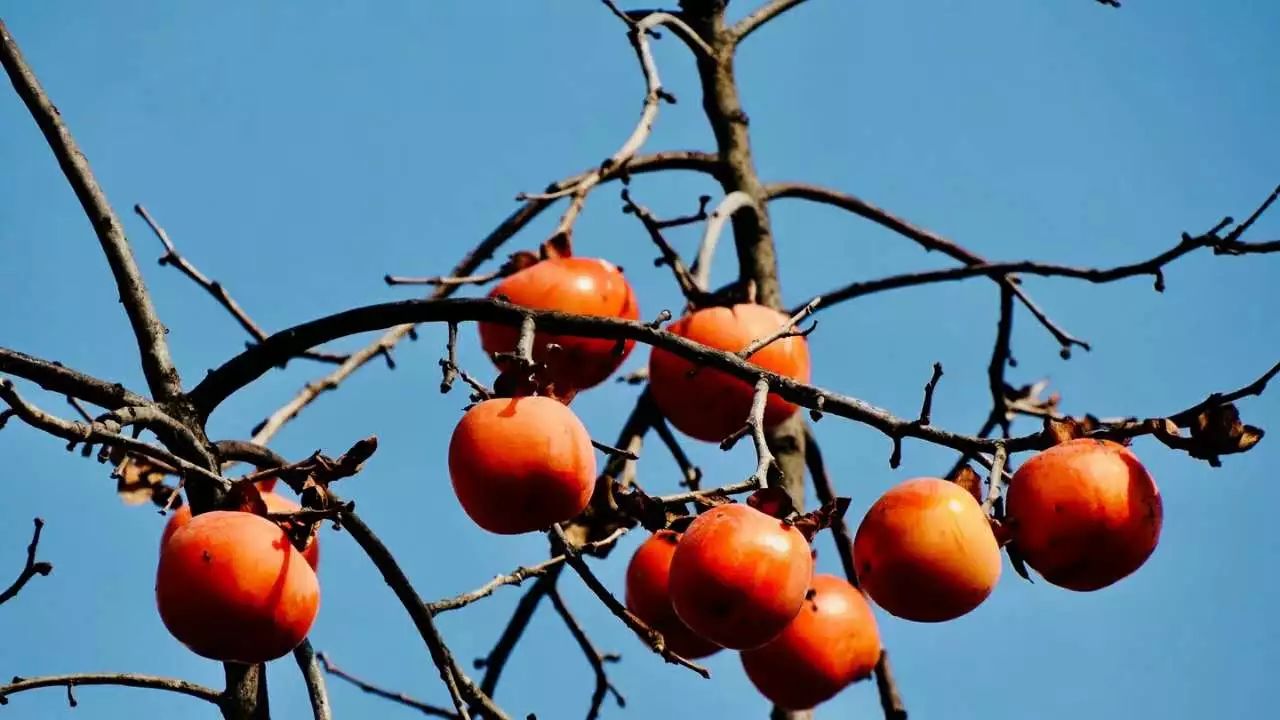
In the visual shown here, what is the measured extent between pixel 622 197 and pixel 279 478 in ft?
3.97

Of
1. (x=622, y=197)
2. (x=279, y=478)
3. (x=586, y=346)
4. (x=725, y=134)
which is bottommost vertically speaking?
(x=279, y=478)

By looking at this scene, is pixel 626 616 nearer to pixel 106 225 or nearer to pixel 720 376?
pixel 720 376

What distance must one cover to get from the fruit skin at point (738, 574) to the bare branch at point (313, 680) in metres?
0.61

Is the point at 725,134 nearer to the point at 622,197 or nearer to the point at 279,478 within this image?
the point at 622,197

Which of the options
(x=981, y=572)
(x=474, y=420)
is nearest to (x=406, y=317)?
(x=474, y=420)

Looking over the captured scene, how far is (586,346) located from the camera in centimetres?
272

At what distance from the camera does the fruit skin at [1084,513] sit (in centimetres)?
204

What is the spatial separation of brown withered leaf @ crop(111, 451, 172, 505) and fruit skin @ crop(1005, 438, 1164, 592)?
1546 mm

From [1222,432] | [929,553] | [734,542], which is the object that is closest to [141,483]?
[734,542]

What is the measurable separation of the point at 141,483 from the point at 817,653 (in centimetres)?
131

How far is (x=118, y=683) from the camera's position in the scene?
231 centimetres

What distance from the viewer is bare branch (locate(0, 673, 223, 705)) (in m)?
2.21

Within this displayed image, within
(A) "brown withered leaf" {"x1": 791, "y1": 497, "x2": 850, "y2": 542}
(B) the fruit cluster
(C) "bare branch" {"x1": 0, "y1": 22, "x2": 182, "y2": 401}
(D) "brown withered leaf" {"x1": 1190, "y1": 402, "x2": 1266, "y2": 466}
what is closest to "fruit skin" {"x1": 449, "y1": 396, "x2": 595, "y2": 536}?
(B) the fruit cluster

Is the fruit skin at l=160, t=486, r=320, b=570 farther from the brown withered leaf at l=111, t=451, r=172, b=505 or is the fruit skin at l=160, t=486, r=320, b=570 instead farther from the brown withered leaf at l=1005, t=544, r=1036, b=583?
the brown withered leaf at l=1005, t=544, r=1036, b=583
